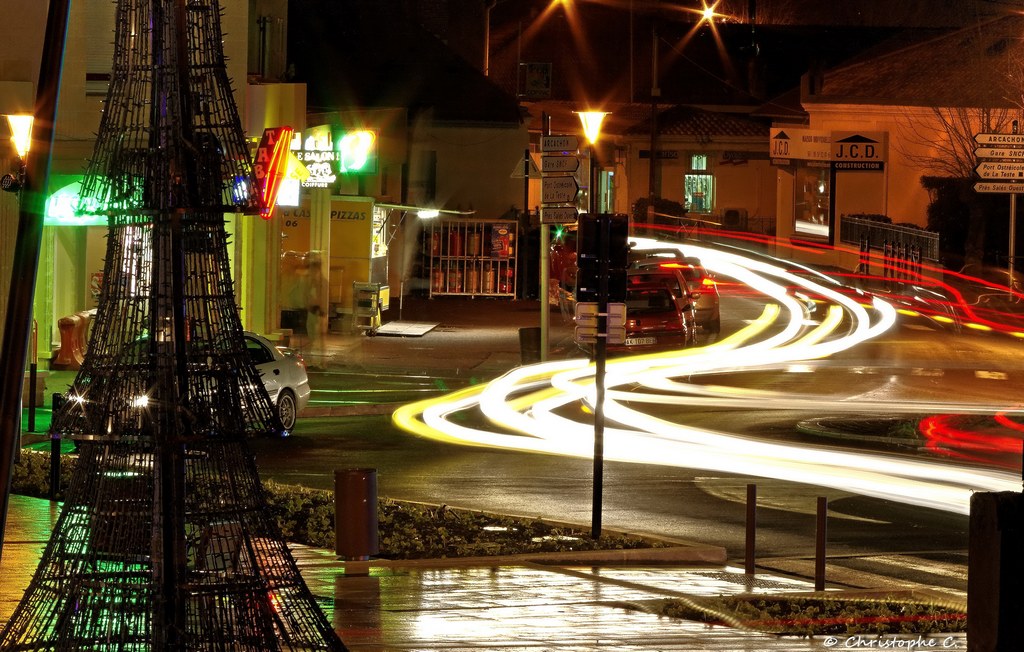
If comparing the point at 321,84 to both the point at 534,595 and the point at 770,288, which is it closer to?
the point at 770,288

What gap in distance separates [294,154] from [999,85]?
22.3 meters

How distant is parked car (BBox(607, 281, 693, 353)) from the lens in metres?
29.8

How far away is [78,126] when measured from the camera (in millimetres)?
26875

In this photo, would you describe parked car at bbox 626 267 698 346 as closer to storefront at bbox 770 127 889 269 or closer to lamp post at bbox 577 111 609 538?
lamp post at bbox 577 111 609 538

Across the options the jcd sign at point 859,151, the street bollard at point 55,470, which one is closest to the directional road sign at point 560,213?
the street bollard at point 55,470

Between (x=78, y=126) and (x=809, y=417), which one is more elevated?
(x=78, y=126)

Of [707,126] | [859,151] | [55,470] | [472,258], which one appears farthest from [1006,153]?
[707,126]

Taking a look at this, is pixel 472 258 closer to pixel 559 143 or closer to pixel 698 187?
pixel 698 187

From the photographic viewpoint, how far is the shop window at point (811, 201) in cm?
5397

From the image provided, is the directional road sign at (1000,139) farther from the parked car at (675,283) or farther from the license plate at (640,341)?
the license plate at (640,341)

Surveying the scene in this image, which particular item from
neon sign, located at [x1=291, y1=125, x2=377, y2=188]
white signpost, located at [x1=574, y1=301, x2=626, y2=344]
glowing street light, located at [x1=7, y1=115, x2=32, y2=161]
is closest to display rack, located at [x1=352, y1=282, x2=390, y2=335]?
neon sign, located at [x1=291, y1=125, x2=377, y2=188]

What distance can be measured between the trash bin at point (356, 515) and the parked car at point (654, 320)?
1795 cm

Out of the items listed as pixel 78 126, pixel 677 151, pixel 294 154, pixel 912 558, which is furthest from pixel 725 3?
pixel 912 558

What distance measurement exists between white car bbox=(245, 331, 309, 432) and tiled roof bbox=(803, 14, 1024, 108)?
2644cm
